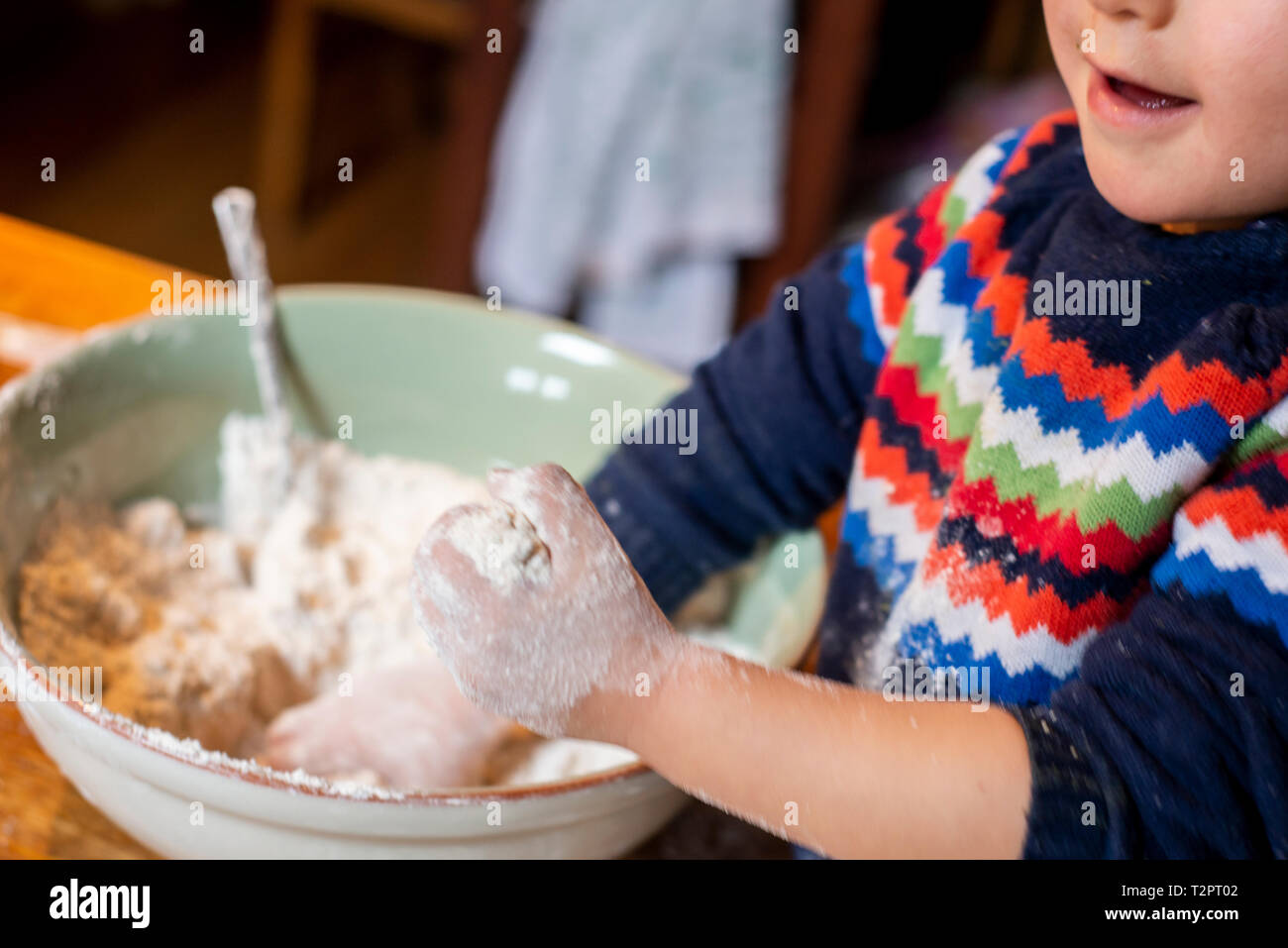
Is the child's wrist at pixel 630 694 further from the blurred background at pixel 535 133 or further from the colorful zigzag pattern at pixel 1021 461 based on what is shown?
the blurred background at pixel 535 133

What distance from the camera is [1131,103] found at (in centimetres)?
44

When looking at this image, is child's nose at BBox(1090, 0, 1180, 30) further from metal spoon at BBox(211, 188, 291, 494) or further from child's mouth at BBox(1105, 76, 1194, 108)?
metal spoon at BBox(211, 188, 291, 494)

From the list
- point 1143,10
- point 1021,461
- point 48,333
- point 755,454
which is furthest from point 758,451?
point 48,333

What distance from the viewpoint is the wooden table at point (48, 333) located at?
19.0 inches

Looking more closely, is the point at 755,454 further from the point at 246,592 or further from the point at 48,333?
the point at 48,333

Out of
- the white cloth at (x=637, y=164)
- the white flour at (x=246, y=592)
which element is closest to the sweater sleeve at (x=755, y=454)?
the white flour at (x=246, y=592)

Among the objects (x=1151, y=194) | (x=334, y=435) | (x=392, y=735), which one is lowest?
(x=392, y=735)

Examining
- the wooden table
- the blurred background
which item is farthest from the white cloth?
the wooden table

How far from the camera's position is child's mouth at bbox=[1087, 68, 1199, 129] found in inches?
16.8

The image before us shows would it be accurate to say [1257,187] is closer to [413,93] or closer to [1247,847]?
[1247,847]

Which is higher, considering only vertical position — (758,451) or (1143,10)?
(1143,10)

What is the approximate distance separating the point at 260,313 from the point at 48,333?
205 mm

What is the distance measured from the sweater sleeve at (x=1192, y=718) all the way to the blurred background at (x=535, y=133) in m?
1.13
